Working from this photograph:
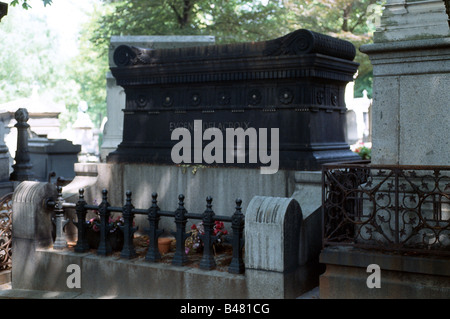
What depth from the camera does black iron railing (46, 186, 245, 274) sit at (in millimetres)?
6336

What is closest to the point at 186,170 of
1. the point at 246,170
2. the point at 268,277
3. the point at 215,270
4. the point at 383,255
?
the point at 246,170

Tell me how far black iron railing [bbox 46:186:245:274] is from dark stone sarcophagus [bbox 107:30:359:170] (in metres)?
A: 1.30

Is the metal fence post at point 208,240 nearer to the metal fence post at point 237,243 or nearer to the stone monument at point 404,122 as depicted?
the metal fence post at point 237,243

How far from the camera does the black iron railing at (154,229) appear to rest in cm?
634

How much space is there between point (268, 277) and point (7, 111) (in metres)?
14.6

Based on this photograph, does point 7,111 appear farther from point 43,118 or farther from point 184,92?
point 184,92

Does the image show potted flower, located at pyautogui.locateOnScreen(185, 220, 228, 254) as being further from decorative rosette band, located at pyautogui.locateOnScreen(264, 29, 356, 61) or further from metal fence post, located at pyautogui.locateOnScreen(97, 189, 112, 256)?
decorative rosette band, located at pyautogui.locateOnScreen(264, 29, 356, 61)

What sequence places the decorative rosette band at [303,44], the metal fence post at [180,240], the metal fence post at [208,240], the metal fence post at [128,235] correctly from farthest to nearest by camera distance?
1. the decorative rosette band at [303,44]
2. the metal fence post at [128,235]
3. the metal fence post at [180,240]
4. the metal fence post at [208,240]

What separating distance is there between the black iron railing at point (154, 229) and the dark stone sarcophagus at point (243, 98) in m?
1.30

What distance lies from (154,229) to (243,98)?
213 cm

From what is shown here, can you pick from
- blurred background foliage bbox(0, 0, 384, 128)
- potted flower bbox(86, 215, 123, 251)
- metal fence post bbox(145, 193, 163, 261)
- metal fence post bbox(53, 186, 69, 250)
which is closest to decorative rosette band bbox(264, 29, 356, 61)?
metal fence post bbox(145, 193, 163, 261)

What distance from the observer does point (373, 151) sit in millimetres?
6418

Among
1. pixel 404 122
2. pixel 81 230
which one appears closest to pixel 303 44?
pixel 404 122

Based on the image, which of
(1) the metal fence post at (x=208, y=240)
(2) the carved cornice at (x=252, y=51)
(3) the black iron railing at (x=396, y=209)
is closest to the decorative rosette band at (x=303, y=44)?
(2) the carved cornice at (x=252, y=51)
